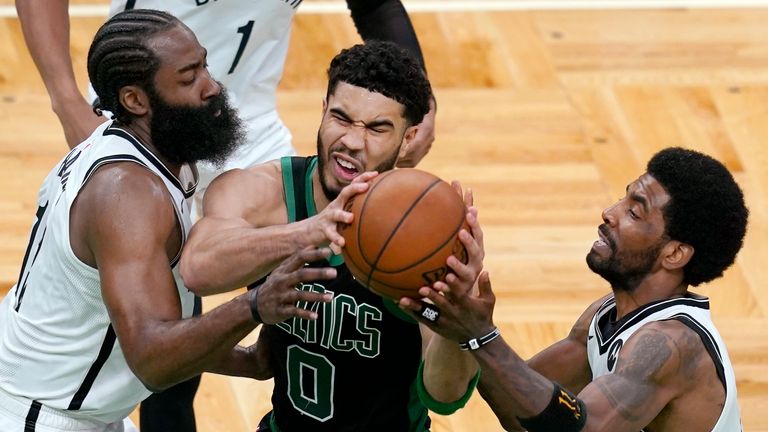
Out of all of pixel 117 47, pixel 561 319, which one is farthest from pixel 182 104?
pixel 561 319

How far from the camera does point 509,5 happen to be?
30.0 feet

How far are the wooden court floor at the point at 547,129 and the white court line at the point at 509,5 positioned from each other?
0.10 metres

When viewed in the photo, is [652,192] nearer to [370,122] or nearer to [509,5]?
[370,122]

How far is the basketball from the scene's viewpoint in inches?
126

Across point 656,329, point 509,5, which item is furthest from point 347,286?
point 509,5

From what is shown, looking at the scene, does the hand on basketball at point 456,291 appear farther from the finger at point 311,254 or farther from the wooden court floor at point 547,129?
the wooden court floor at point 547,129

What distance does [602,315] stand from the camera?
4.12 meters

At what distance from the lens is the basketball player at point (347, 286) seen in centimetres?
356

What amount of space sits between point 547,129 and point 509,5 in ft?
5.82

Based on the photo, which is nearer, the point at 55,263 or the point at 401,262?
the point at 401,262

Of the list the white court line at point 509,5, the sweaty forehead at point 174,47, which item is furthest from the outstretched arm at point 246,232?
the white court line at point 509,5

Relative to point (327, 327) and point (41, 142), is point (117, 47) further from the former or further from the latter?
point (41, 142)

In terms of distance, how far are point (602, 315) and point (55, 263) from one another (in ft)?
5.35

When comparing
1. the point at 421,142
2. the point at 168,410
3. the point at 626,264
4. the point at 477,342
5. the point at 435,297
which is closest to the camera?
the point at 435,297
